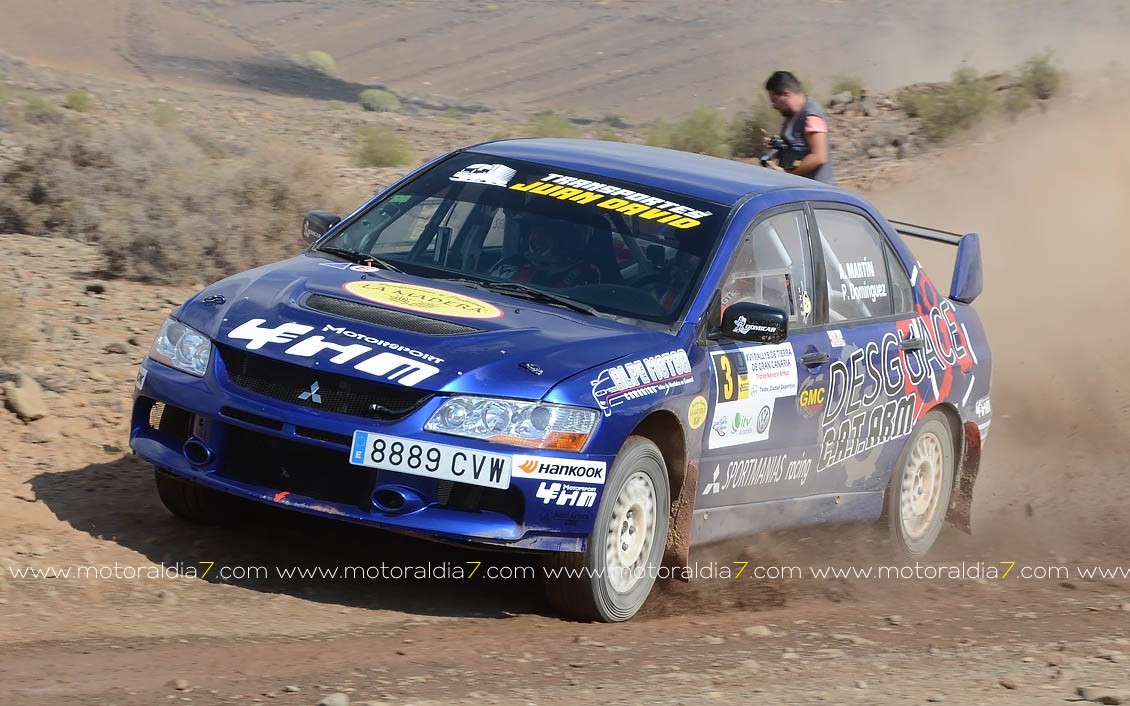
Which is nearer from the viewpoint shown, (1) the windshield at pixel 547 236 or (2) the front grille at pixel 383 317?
(2) the front grille at pixel 383 317

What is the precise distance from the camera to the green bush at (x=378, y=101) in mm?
43312

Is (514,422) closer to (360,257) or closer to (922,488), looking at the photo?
(360,257)

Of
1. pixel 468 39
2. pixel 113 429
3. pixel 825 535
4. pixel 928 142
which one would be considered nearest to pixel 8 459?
pixel 113 429

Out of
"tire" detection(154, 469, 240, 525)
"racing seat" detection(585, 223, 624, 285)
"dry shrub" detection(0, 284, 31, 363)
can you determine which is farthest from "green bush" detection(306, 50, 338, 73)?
"racing seat" detection(585, 223, 624, 285)

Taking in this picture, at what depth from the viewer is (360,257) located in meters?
6.44

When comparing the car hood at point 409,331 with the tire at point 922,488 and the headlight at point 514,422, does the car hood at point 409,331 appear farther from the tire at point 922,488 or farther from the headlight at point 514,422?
the tire at point 922,488

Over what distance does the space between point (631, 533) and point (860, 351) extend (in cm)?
169

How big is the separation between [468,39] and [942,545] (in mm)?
53783

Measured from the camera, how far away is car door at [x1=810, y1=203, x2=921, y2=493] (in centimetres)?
663

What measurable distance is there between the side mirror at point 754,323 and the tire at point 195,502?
2.17m

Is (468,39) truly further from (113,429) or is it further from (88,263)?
(113,429)

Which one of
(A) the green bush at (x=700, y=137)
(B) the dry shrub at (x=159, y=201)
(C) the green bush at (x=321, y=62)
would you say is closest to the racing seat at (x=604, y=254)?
(B) the dry shrub at (x=159, y=201)

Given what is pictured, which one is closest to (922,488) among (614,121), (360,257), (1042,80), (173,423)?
(360,257)

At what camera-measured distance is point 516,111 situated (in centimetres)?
4797
